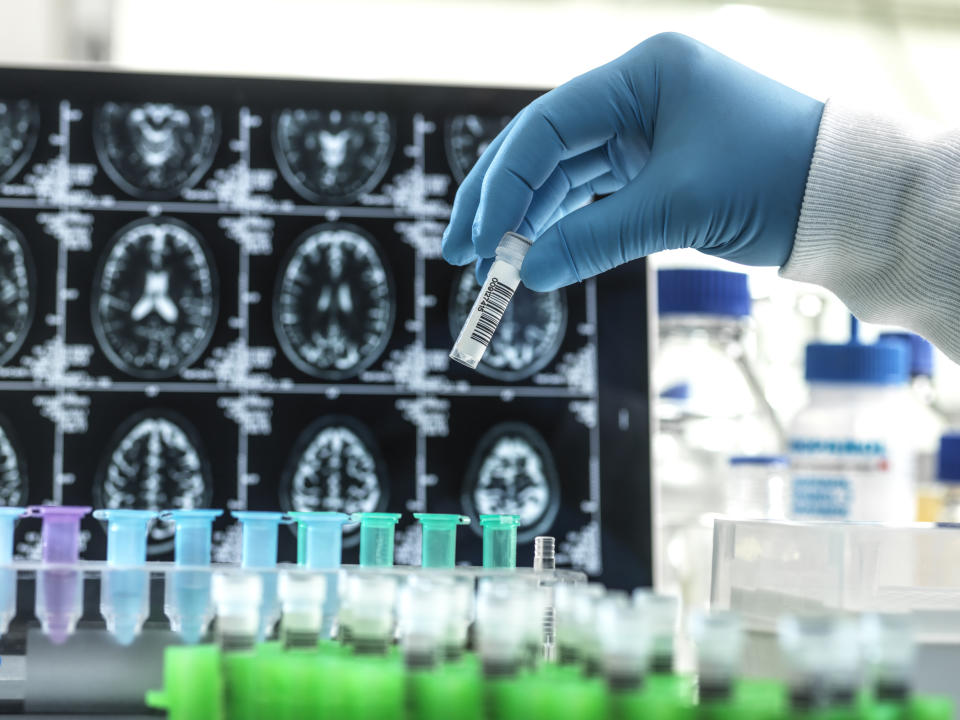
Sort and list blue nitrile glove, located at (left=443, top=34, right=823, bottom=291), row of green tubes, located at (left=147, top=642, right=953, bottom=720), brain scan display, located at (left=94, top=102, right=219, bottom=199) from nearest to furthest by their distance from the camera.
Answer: row of green tubes, located at (left=147, top=642, right=953, bottom=720) < blue nitrile glove, located at (left=443, top=34, right=823, bottom=291) < brain scan display, located at (left=94, top=102, right=219, bottom=199)

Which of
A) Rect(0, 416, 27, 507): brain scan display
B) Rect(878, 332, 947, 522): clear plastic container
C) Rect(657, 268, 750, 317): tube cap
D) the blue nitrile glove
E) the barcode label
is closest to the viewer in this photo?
the barcode label

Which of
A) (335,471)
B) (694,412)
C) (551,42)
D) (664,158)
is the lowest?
(335,471)

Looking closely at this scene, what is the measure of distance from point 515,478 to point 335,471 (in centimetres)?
28

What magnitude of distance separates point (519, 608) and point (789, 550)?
30cm

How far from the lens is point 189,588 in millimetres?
697

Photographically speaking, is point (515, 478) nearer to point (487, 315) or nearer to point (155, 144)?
point (487, 315)

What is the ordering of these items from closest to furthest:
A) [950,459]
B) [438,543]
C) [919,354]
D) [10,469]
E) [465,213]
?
[438,543] < [465,213] < [10,469] < [950,459] < [919,354]

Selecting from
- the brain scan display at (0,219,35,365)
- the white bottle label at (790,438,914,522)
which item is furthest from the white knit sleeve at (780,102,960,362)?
the brain scan display at (0,219,35,365)

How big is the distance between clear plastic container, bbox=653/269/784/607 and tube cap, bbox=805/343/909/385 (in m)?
0.17

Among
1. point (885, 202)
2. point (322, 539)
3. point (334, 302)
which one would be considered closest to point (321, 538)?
point (322, 539)

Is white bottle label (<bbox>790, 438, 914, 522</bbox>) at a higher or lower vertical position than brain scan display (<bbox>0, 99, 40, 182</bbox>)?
lower

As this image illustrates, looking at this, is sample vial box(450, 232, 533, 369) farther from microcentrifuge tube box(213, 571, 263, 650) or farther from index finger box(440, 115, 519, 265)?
microcentrifuge tube box(213, 571, 263, 650)

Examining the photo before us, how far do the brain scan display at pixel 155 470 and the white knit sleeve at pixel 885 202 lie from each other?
0.91 metres

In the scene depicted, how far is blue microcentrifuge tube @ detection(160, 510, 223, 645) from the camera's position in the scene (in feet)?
2.22
